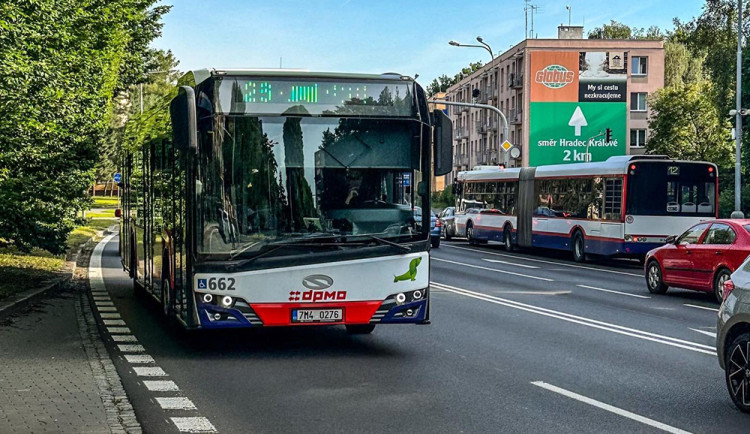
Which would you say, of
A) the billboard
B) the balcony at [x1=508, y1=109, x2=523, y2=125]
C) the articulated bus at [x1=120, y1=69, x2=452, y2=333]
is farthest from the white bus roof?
the balcony at [x1=508, y1=109, x2=523, y2=125]

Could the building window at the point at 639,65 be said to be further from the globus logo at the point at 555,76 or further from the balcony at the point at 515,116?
the globus logo at the point at 555,76

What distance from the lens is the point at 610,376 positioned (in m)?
10.2

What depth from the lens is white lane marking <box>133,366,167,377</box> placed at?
10.1 metres

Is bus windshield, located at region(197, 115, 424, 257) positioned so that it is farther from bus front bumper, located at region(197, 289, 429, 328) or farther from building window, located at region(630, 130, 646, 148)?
building window, located at region(630, 130, 646, 148)

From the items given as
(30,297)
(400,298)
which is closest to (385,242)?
(400,298)

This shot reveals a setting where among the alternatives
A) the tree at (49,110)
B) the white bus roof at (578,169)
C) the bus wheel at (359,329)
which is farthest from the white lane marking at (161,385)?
the white bus roof at (578,169)

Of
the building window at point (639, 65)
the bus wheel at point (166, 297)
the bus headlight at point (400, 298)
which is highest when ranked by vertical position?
the building window at point (639, 65)

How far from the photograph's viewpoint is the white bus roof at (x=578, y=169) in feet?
97.6

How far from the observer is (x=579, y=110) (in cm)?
6381

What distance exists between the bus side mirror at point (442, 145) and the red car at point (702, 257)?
8634 mm

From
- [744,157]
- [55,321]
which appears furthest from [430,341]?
[744,157]

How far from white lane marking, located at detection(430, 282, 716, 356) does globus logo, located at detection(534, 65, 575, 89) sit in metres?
57.2

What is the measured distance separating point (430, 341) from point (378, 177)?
2.56 metres

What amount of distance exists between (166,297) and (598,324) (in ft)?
18.9
